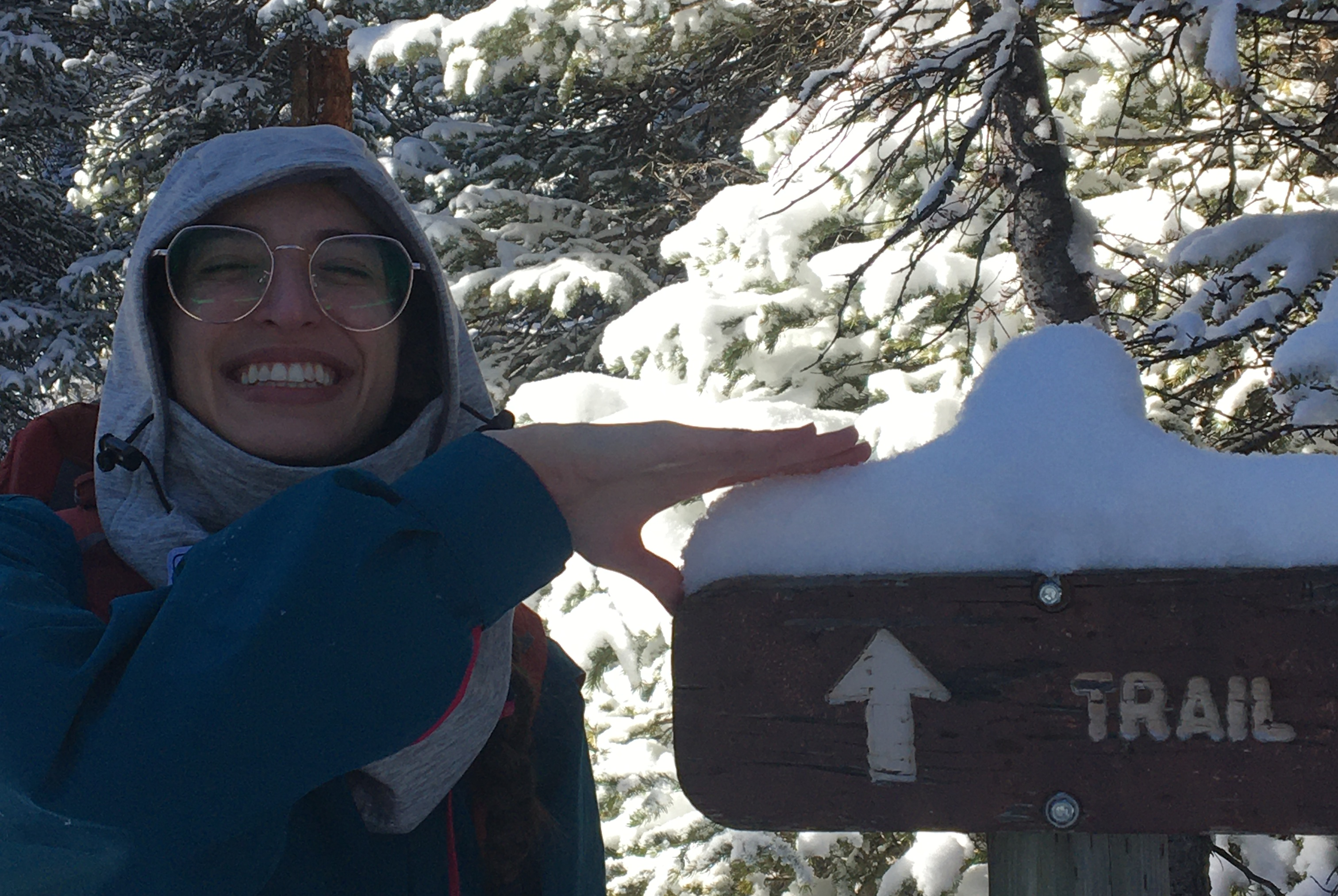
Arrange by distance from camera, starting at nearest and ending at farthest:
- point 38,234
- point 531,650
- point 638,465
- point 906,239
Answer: point 638,465
point 531,650
point 906,239
point 38,234

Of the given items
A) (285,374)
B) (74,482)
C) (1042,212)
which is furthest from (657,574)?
(1042,212)

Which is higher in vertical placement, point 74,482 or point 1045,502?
point 74,482

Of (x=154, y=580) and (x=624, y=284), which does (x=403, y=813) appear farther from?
(x=624, y=284)

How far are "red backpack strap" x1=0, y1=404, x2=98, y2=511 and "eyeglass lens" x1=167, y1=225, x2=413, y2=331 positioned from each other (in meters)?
0.28

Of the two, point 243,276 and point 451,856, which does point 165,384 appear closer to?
point 243,276

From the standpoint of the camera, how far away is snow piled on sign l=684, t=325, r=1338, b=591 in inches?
41.5

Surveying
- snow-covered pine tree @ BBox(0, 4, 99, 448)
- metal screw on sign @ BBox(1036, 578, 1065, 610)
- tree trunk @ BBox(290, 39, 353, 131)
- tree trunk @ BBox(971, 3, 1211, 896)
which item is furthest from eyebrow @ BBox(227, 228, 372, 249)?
snow-covered pine tree @ BBox(0, 4, 99, 448)

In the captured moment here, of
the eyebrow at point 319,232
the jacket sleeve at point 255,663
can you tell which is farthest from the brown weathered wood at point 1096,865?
the eyebrow at point 319,232

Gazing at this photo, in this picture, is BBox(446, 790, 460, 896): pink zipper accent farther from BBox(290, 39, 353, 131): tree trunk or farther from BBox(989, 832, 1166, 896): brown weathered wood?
BBox(290, 39, 353, 131): tree trunk

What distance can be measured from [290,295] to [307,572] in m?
0.65

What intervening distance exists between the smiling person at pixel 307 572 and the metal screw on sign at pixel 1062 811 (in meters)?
0.46

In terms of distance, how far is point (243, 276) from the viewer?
4.29 feet

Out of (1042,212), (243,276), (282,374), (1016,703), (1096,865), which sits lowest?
(1096,865)

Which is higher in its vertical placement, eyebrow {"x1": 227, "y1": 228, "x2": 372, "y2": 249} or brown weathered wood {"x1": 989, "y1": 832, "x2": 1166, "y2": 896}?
eyebrow {"x1": 227, "y1": 228, "x2": 372, "y2": 249}
